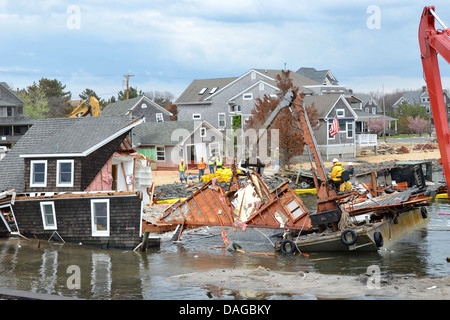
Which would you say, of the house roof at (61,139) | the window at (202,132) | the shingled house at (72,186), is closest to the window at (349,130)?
the window at (202,132)

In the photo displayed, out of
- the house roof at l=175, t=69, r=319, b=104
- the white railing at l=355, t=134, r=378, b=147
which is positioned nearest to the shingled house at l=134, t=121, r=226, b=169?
the house roof at l=175, t=69, r=319, b=104

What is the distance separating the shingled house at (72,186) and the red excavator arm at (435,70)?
12.2 metres

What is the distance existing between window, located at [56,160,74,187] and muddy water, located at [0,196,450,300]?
269cm

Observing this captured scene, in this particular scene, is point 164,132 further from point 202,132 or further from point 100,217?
point 100,217

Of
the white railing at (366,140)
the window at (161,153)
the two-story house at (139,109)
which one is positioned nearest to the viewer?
the window at (161,153)

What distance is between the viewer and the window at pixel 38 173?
27.2 metres

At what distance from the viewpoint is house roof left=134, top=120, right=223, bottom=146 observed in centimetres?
6150

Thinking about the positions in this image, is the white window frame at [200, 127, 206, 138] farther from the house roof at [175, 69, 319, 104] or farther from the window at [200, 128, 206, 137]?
the house roof at [175, 69, 319, 104]

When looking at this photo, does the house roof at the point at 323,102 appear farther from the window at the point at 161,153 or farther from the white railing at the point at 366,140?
the window at the point at 161,153

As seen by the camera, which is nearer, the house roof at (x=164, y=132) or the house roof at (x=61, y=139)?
the house roof at (x=61, y=139)

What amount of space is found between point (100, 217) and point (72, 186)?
2204mm

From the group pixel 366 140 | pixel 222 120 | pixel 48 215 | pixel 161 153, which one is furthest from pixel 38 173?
pixel 366 140
